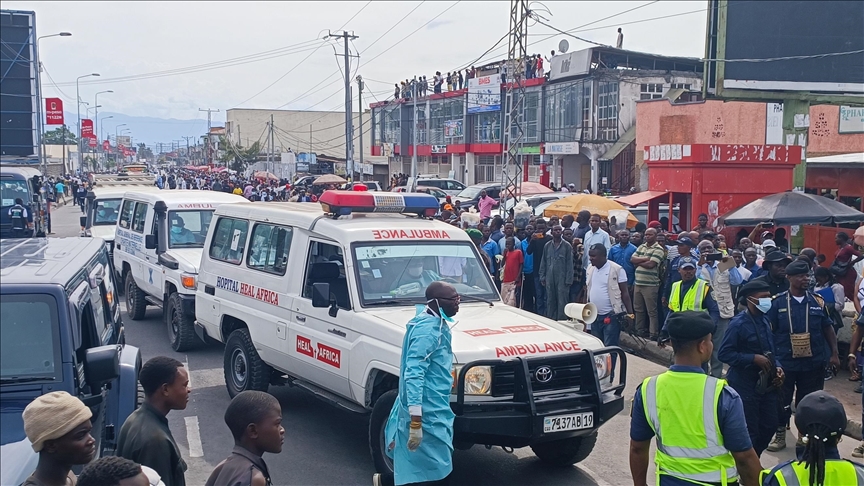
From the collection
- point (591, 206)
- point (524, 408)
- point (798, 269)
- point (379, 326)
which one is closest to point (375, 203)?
point (379, 326)

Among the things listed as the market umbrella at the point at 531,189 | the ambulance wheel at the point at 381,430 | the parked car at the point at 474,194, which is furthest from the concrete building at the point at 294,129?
the ambulance wheel at the point at 381,430

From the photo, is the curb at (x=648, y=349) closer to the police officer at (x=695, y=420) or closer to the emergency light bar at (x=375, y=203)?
the emergency light bar at (x=375, y=203)

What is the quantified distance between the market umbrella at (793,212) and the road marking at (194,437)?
10.3m

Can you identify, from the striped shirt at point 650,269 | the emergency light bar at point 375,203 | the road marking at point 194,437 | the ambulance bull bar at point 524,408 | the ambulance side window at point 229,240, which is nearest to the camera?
the ambulance bull bar at point 524,408

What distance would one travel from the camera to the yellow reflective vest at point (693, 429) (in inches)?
148

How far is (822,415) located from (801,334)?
360 cm

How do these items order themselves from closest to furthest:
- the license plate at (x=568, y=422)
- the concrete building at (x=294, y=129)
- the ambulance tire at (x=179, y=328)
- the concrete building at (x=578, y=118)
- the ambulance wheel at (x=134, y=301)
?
the license plate at (x=568, y=422), the ambulance tire at (x=179, y=328), the ambulance wheel at (x=134, y=301), the concrete building at (x=578, y=118), the concrete building at (x=294, y=129)

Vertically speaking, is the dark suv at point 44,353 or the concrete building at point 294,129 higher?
the concrete building at point 294,129

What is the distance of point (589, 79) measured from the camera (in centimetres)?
4050

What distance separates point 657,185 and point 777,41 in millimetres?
4129

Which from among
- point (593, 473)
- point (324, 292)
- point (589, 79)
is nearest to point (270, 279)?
point (324, 292)

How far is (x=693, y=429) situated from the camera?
3771 millimetres

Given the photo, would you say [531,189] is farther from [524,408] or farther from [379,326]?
[524,408]

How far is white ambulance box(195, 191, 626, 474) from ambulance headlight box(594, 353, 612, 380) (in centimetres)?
1
